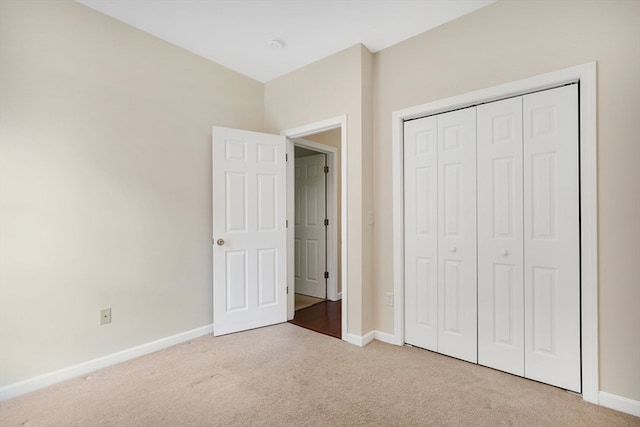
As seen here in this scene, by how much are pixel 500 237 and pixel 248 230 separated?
2.18 meters

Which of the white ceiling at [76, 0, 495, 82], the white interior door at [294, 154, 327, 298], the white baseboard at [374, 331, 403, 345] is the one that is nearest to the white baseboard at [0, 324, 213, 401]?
the white baseboard at [374, 331, 403, 345]

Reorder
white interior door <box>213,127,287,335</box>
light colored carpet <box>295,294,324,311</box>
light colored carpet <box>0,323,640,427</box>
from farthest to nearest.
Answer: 1. light colored carpet <box>295,294,324,311</box>
2. white interior door <box>213,127,287,335</box>
3. light colored carpet <box>0,323,640,427</box>

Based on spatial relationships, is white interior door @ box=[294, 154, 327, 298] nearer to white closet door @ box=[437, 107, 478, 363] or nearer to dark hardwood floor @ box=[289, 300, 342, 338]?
dark hardwood floor @ box=[289, 300, 342, 338]

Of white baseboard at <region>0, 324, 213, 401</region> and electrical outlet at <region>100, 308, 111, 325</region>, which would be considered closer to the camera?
white baseboard at <region>0, 324, 213, 401</region>

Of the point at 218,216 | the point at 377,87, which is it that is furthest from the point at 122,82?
the point at 377,87

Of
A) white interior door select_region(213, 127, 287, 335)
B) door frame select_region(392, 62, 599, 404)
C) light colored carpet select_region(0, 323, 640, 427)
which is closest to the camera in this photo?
light colored carpet select_region(0, 323, 640, 427)

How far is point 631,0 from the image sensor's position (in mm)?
1748

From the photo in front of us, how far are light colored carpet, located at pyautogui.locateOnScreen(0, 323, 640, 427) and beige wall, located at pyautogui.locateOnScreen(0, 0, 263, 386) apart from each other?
0.37 m

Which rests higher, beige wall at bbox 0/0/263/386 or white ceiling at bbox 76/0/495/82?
white ceiling at bbox 76/0/495/82

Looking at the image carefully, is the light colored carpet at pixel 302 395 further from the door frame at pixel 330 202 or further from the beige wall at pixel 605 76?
the door frame at pixel 330 202

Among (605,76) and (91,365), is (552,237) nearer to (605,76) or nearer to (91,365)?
(605,76)

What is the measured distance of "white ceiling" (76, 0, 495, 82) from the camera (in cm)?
223

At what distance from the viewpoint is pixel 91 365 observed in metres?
2.26

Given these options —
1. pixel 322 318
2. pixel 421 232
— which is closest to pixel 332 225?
pixel 322 318
